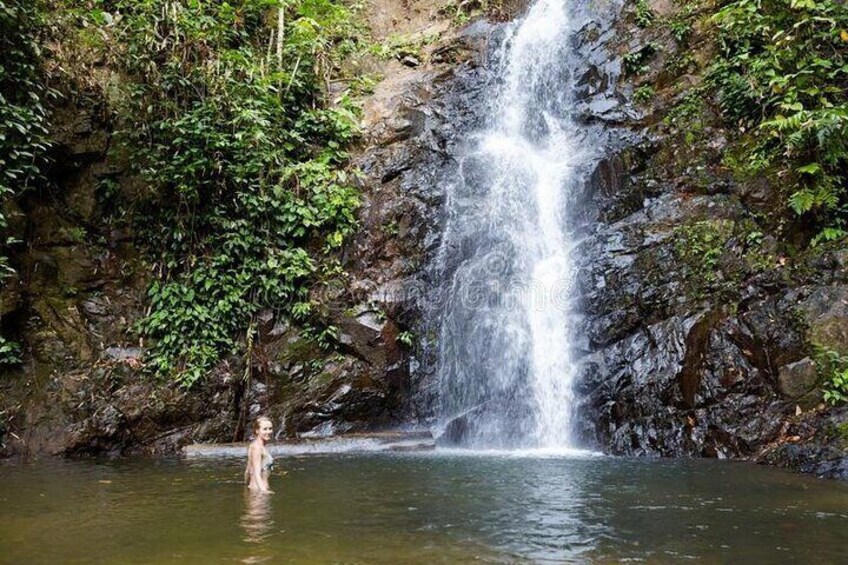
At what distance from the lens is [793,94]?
1005 centimetres

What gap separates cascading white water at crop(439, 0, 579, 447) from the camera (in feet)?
35.2

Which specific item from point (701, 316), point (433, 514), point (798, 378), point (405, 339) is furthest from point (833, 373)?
point (405, 339)

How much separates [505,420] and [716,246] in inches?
177

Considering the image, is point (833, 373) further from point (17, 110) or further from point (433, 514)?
point (17, 110)

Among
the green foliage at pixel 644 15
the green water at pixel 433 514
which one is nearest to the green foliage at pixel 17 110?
the green water at pixel 433 514

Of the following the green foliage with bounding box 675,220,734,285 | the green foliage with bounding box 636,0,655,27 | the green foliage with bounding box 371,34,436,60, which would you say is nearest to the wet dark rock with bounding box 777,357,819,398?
the green foliage with bounding box 675,220,734,285

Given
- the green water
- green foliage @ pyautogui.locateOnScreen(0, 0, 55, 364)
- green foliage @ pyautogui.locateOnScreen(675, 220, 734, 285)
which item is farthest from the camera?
green foliage @ pyautogui.locateOnScreen(675, 220, 734, 285)

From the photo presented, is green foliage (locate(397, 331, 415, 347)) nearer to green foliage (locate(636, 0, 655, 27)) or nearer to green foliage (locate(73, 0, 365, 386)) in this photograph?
green foliage (locate(73, 0, 365, 386))

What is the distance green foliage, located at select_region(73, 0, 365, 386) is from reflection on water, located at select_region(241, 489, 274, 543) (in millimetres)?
5049

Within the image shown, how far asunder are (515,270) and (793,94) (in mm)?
5375

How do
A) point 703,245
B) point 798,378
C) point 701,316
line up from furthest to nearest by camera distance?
point 703,245, point 701,316, point 798,378

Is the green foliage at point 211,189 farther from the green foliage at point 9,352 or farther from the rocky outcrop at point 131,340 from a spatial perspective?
the green foliage at point 9,352

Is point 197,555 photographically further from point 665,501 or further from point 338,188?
point 338,188

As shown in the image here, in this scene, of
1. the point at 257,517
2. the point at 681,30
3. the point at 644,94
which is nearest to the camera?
the point at 257,517
